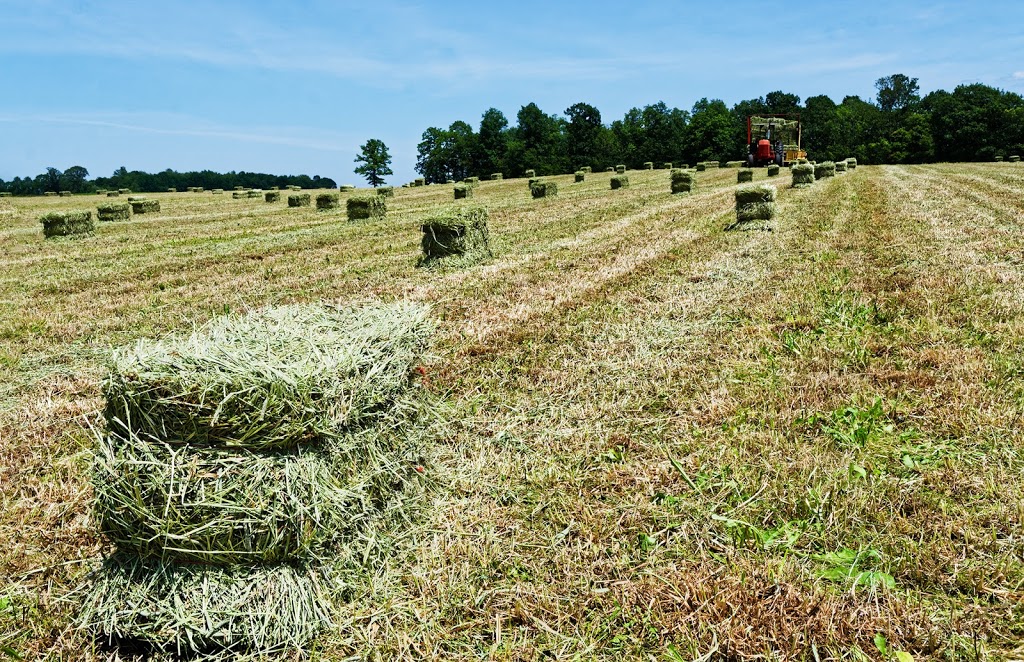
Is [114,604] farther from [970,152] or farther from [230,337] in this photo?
[970,152]

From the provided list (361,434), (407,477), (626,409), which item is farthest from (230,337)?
(626,409)

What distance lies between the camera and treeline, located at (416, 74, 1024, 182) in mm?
69812

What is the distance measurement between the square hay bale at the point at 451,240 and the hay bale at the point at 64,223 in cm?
1227

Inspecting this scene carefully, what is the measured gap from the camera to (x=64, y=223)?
16.8m

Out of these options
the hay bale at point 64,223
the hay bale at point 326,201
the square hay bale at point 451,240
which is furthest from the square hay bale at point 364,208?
the square hay bale at point 451,240

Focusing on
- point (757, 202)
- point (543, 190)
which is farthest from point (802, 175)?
point (757, 202)

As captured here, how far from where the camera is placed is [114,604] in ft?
8.55

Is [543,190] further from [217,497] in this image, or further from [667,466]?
[217,497]

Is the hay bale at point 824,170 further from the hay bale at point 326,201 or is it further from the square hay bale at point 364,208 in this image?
the hay bale at point 326,201

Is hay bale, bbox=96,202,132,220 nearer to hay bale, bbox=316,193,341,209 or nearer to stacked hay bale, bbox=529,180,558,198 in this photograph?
hay bale, bbox=316,193,341,209

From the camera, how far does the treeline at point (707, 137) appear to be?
69812mm

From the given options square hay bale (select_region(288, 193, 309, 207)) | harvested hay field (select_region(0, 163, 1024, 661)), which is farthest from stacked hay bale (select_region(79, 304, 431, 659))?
square hay bale (select_region(288, 193, 309, 207))

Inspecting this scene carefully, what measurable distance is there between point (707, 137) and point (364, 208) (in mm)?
74518

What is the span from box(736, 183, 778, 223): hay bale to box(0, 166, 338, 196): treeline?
173 feet
